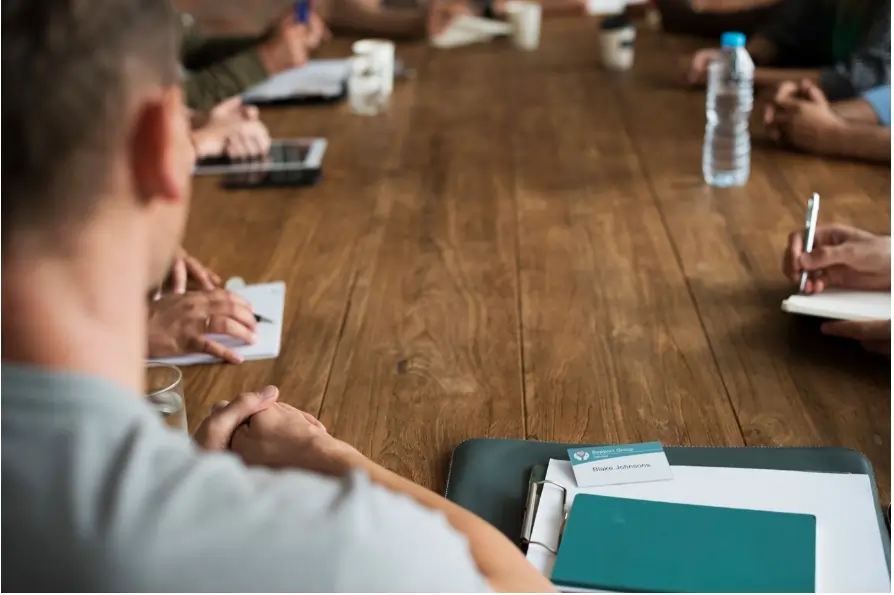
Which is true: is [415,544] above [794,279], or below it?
above

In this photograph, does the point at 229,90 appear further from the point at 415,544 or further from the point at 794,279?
the point at 415,544

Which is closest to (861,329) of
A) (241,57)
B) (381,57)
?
(381,57)

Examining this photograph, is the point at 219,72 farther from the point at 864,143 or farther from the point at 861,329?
the point at 861,329

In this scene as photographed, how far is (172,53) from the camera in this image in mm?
619

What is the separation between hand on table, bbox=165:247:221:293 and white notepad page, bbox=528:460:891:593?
26.5 inches

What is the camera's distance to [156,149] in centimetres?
58

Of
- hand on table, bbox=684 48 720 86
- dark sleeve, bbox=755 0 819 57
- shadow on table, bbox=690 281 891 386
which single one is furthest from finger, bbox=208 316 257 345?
dark sleeve, bbox=755 0 819 57

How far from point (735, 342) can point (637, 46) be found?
1.83 meters

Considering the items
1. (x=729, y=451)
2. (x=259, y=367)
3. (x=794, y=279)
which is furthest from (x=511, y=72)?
(x=729, y=451)

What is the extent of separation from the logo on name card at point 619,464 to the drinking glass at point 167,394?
40 centimetres

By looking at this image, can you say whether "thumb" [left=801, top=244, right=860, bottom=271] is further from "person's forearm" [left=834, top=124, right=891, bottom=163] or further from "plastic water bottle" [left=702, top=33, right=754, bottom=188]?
"person's forearm" [left=834, top=124, right=891, bottom=163]

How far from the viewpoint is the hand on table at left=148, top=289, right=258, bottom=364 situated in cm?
123

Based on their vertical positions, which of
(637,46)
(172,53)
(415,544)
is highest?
(172,53)

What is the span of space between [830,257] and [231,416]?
2.61 ft
